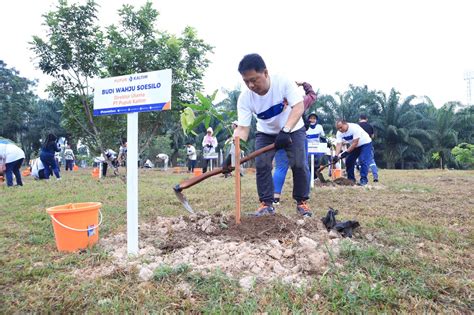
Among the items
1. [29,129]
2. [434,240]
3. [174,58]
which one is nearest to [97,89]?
[434,240]

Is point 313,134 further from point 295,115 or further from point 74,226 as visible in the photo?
point 74,226

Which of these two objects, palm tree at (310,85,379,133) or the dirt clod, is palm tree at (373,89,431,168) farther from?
the dirt clod

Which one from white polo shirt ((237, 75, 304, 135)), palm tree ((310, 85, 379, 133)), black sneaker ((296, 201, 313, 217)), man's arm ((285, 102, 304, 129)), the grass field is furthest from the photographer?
palm tree ((310, 85, 379, 133))

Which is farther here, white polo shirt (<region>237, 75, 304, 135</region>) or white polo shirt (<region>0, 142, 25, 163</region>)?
white polo shirt (<region>0, 142, 25, 163</region>)

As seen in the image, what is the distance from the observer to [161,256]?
263cm

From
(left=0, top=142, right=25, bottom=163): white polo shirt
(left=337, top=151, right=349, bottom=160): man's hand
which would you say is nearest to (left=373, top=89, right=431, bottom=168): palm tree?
(left=337, top=151, right=349, bottom=160): man's hand

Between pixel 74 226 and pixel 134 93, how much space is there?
116 centimetres

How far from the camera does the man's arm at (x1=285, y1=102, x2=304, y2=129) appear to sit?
10.7ft

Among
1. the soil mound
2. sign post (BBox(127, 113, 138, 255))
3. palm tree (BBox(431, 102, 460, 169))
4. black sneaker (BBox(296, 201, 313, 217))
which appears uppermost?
palm tree (BBox(431, 102, 460, 169))

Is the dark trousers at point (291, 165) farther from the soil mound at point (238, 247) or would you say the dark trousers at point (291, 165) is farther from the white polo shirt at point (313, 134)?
the white polo shirt at point (313, 134)

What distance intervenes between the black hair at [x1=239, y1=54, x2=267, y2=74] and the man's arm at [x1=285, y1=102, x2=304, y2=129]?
513 mm

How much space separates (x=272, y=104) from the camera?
3514mm

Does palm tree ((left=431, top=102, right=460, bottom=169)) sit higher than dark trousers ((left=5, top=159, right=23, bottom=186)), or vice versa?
palm tree ((left=431, top=102, right=460, bottom=169))

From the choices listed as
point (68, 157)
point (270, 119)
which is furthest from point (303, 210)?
point (68, 157)
